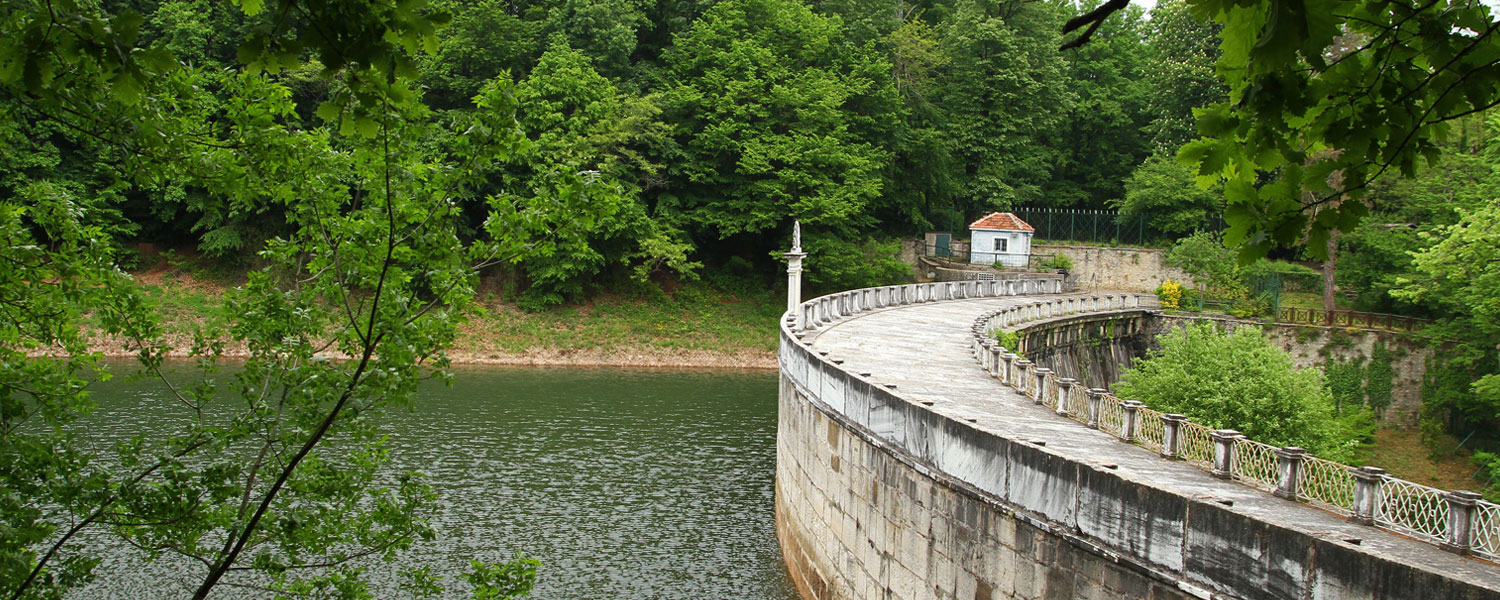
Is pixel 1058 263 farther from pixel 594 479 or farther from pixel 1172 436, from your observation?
pixel 1172 436

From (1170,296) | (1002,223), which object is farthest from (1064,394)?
(1002,223)

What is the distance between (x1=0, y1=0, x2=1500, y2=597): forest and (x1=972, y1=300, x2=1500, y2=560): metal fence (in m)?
3.26

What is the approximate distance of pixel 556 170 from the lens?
8195mm

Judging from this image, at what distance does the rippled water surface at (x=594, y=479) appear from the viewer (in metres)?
19.6

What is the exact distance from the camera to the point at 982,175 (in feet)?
196

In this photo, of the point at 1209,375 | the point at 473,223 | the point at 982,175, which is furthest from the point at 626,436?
the point at 982,175

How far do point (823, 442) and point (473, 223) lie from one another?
38992mm

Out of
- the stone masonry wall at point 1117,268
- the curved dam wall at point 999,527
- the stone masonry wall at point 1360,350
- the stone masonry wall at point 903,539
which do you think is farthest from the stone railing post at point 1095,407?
the stone masonry wall at point 1117,268

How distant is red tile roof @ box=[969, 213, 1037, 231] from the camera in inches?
2195

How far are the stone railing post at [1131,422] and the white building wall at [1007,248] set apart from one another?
41871 millimetres

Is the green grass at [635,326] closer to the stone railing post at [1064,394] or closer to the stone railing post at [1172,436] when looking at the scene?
Answer: the stone railing post at [1064,394]

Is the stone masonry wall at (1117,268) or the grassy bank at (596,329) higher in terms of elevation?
the stone masonry wall at (1117,268)

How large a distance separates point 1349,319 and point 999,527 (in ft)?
115

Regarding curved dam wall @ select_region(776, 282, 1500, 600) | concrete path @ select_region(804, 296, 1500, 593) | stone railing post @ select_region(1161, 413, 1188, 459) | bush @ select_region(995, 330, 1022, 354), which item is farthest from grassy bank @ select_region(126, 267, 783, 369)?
stone railing post @ select_region(1161, 413, 1188, 459)
